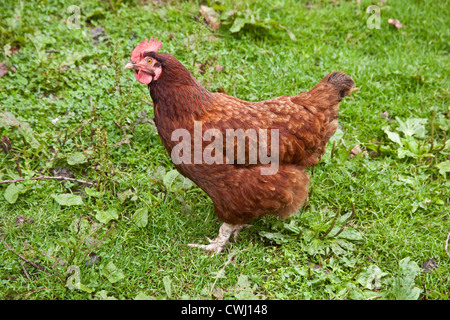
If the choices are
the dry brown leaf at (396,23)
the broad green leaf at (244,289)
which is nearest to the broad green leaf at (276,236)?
the broad green leaf at (244,289)

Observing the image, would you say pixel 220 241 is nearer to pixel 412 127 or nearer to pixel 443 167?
pixel 443 167

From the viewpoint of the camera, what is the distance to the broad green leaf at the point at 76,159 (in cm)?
363

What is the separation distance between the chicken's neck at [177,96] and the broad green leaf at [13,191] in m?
1.46

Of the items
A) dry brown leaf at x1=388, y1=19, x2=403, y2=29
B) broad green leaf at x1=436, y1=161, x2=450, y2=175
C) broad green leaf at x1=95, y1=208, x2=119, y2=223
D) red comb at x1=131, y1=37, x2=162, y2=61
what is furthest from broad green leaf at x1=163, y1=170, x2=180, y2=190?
dry brown leaf at x1=388, y1=19, x2=403, y2=29

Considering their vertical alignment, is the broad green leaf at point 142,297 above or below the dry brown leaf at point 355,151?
below

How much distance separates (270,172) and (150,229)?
114 centimetres

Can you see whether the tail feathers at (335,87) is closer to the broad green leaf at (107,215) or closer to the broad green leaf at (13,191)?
the broad green leaf at (107,215)

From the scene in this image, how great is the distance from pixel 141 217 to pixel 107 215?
288 mm

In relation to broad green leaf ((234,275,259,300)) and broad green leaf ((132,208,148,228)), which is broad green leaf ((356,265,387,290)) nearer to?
broad green leaf ((234,275,259,300))

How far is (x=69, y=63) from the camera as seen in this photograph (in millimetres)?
4516

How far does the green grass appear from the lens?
3.07 meters

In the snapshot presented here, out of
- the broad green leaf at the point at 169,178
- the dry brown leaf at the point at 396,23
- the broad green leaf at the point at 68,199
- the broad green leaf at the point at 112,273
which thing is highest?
the dry brown leaf at the point at 396,23

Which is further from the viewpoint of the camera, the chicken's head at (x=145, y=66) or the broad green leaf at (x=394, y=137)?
the broad green leaf at (x=394, y=137)
